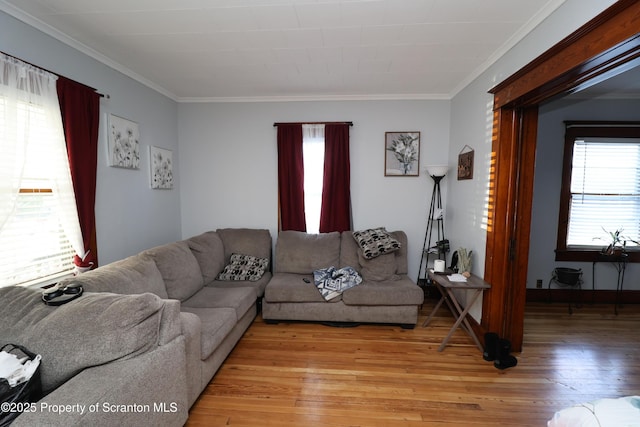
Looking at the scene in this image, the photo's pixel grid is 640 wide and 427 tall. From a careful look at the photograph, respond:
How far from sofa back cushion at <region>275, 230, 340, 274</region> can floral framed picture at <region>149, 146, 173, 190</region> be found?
158 cm

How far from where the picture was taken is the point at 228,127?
12.3ft

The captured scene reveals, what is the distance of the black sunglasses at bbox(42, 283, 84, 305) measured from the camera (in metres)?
1.46

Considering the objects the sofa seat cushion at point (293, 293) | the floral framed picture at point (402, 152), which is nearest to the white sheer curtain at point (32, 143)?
the sofa seat cushion at point (293, 293)

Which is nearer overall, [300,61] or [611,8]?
[611,8]

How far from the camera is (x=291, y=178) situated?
3689 millimetres

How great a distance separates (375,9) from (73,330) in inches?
101

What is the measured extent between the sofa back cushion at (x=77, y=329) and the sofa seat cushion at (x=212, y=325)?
505 millimetres

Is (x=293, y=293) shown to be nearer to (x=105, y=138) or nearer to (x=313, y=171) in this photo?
(x=313, y=171)

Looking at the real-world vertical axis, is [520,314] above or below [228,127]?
below

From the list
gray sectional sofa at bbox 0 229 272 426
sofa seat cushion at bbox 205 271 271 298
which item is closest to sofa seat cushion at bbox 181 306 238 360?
gray sectional sofa at bbox 0 229 272 426

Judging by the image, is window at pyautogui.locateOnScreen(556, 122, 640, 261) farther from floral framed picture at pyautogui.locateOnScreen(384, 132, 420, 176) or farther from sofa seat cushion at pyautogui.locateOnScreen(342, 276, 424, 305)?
sofa seat cushion at pyautogui.locateOnScreen(342, 276, 424, 305)

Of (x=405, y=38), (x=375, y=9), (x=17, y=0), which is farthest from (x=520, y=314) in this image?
(x=17, y=0)

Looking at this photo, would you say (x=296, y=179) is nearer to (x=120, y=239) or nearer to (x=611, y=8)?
(x=120, y=239)

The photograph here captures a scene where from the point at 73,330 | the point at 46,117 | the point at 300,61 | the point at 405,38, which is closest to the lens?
the point at 73,330
